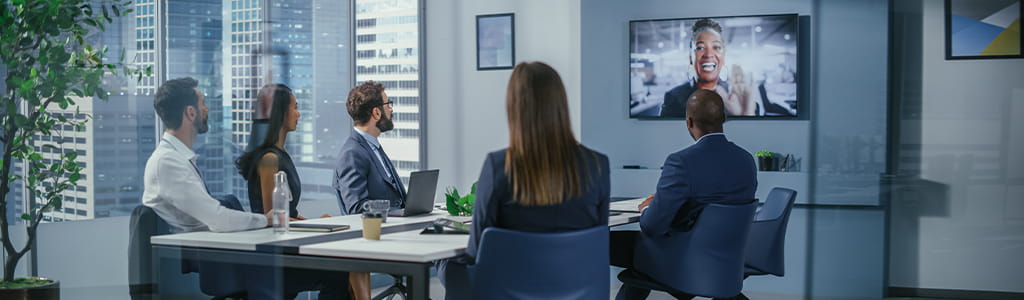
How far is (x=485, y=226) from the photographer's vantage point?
2.85 meters

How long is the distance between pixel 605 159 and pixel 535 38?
3486 mm

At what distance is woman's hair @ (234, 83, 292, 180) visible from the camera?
2604 millimetres

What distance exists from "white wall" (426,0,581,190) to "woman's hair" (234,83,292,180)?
374cm

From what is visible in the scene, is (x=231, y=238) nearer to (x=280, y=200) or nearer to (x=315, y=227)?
(x=280, y=200)

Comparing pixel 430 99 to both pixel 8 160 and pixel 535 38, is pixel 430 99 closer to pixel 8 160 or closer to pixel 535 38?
pixel 535 38

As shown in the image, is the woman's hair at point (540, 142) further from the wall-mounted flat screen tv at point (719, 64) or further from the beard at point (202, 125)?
the wall-mounted flat screen tv at point (719, 64)

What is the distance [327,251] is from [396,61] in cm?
382

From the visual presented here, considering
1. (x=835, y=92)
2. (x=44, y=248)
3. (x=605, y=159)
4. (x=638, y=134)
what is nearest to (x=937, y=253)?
(x=835, y=92)

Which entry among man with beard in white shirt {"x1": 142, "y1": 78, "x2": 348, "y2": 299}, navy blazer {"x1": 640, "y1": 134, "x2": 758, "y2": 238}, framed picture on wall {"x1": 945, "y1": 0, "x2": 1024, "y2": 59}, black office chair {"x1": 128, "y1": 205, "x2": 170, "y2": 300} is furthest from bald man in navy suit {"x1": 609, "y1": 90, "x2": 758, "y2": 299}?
framed picture on wall {"x1": 945, "y1": 0, "x2": 1024, "y2": 59}

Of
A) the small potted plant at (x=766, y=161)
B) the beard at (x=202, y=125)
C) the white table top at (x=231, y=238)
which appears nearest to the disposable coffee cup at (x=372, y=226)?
the white table top at (x=231, y=238)

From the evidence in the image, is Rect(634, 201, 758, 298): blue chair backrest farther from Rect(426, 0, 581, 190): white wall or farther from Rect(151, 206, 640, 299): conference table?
Rect(426, 0, 581, 190): white wall

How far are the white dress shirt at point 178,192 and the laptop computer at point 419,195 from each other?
1328 millimetres

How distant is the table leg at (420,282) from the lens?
2.82 meters

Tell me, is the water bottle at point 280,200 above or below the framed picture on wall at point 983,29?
below
